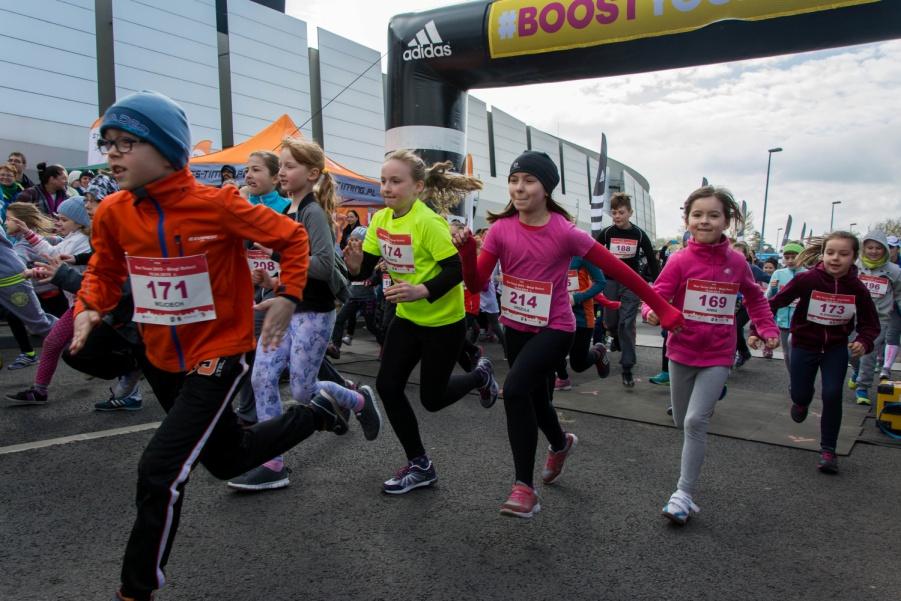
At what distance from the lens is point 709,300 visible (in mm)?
3732

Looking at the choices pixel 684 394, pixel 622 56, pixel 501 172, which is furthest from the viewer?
pixel 501 172

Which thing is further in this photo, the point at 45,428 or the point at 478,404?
the point at 478,404

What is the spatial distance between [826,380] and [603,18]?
606cm

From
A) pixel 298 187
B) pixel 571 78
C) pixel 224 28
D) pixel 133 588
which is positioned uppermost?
pixel 224 28

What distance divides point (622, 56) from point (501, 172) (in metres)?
23.9

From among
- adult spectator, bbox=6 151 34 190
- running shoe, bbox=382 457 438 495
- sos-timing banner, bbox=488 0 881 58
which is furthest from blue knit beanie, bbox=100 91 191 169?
adult spectator, bbox=6 151 34 190

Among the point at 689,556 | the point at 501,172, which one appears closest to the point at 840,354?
the point at 689,556

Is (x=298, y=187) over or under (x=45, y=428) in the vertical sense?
over

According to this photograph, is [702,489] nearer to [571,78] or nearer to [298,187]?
[298,187]

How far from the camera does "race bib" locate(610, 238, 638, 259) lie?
25.3 feet

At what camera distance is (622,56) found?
29.7 ft

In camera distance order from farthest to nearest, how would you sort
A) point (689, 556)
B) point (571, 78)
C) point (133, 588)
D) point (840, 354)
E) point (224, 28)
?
point (224, 28)
point (571, 78)
point (840, 354)
point (689, 556)
point (133, 588)

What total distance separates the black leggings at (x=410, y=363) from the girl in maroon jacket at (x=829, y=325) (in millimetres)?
2414

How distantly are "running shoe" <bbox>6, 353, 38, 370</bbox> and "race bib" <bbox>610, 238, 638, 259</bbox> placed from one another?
6.57 m
